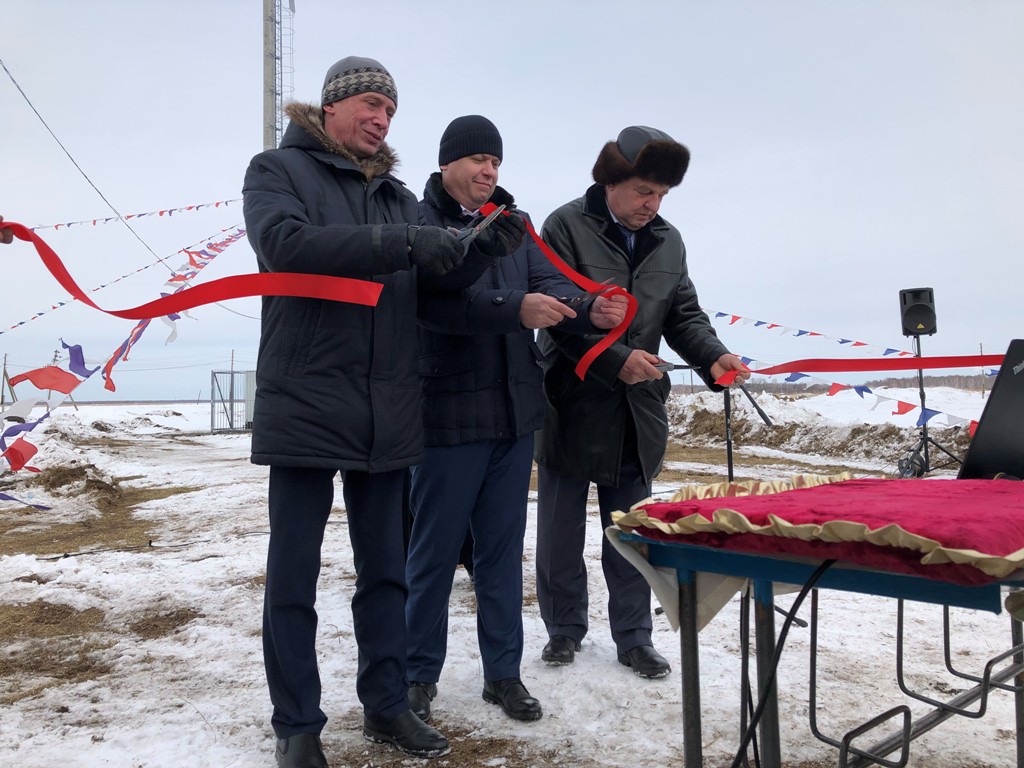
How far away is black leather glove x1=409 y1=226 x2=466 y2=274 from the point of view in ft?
7.01

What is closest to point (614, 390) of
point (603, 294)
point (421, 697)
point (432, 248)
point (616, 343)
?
point (616, 343)

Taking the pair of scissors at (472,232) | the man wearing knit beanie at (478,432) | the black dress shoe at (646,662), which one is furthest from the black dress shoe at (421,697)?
the pair of scissors at (472,232)

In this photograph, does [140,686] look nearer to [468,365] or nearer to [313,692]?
[313,692]

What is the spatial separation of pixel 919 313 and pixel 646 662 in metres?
6.16

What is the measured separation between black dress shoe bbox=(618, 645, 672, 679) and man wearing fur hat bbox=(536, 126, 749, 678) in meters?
0.01

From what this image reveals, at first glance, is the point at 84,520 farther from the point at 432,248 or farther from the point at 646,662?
the point at 432,248

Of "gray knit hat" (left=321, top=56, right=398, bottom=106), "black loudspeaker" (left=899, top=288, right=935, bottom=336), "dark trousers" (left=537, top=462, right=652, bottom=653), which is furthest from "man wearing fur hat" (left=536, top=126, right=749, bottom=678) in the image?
"black loudspeaker" (left=899, top=288, right=935, bottom=336)

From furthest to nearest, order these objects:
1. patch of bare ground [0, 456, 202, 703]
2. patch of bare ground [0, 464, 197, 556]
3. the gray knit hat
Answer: patch of bare ground [0, 464, 197, 556]
patch of bare ground [0, 456, 202, 703]
the gray knit hat

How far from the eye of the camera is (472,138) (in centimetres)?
265

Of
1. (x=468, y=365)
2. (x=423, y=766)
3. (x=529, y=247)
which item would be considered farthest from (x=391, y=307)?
(x=423, y=766)

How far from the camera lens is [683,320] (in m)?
3.25

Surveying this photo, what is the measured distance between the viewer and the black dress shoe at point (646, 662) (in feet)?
9.21

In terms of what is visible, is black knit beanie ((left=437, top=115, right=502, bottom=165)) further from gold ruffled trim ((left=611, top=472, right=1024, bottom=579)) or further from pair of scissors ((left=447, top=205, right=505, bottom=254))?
gold ruffled trim ((left=611, top=472, right=1024, bottom=579))

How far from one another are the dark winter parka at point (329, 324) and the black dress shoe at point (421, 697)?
2.60ft
